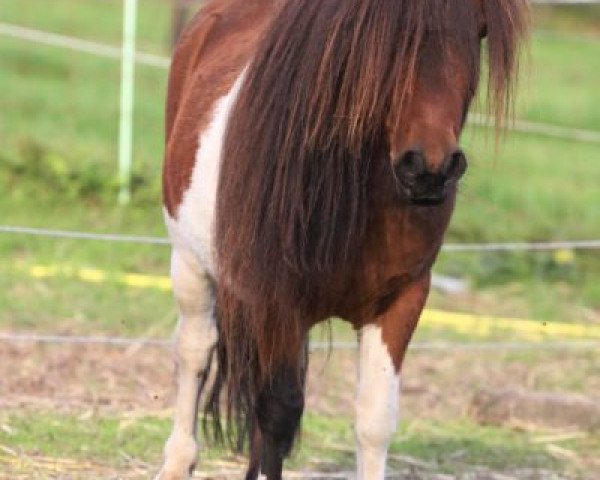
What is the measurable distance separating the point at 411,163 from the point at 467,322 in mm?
4755

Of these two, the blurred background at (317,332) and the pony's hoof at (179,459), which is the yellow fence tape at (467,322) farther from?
the pony's hoof at (179,459)

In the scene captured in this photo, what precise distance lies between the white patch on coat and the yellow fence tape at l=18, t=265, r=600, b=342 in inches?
148

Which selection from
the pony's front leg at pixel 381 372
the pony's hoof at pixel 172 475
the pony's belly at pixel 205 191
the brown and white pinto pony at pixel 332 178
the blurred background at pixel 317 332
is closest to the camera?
the brown and white pinto pony at pixel 332 178

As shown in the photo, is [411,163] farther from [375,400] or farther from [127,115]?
[127,115]

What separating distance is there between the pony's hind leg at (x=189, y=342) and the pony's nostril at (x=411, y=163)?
4.79ft

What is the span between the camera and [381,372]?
444 centimetres

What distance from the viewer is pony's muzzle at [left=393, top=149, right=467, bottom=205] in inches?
144

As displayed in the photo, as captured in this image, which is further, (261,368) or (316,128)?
(261,368)

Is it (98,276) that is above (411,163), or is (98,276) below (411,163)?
below

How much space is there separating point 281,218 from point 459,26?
0.70m

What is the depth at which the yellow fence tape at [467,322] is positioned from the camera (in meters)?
8.28

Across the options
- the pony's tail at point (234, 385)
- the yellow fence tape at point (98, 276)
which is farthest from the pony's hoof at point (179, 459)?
the yellow fence tape at point (98, 276)

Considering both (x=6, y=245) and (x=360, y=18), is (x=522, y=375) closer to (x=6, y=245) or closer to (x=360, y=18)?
(x=6, y=245)

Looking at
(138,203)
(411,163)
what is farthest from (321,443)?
(138,203)
